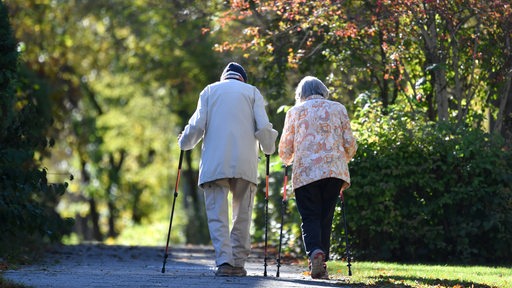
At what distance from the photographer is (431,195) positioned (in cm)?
1388

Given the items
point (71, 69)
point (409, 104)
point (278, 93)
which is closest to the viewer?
point (409, 104)

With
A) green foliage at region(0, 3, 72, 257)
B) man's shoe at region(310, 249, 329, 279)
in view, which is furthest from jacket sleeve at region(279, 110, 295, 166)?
green foliage at region(0, 3, 72, 257)

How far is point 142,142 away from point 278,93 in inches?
910

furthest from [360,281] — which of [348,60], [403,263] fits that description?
[348,60]

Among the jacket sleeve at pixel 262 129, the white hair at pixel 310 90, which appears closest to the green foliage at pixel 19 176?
the jacket sleeve at pixel 262 129

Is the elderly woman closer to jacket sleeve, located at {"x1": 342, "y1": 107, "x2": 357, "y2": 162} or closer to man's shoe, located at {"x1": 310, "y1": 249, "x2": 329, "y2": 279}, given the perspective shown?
jacket sleeve, located at {"x1": 342, "y1": 107, "x2": 357, "y2": 162}

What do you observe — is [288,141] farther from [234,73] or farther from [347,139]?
[234,73]

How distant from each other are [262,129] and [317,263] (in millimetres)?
1478

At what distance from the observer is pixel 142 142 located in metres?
40.5

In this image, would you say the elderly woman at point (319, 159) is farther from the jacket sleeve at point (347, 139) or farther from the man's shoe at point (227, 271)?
the man's shoe at point (227, 271)

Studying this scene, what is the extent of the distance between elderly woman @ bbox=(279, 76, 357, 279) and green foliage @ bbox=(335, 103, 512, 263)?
2.87 meters

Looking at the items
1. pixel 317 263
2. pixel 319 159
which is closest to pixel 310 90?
pixel 319 159

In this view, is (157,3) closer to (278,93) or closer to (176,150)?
(278,93)

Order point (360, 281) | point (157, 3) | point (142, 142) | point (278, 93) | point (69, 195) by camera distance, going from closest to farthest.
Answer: point (360, 281) < point (278, 93) < point (157, 3) < point (142, 142) < point (69, 195)
